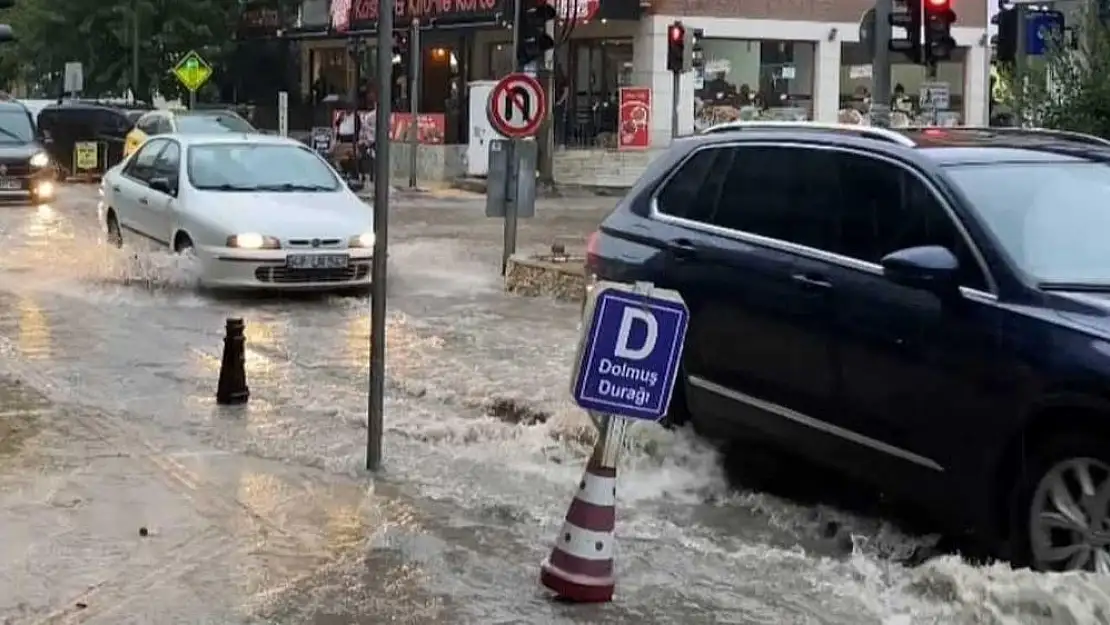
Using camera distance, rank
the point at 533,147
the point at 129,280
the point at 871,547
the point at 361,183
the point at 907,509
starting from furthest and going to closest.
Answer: the point at 361,183 → the point at 533,147 → the point at 129,280 → the point at 907,509 → the point at 871,547

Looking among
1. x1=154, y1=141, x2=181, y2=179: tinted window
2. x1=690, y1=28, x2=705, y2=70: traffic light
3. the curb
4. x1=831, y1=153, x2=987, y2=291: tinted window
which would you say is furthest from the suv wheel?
x1=690, y1=28, x2=705, y2=70: traffic light

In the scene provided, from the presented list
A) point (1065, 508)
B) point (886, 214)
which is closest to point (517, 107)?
point (886, 214)

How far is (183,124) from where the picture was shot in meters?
27.8

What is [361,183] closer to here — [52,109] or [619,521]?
[52,109]

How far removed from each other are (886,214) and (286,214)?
888 cm

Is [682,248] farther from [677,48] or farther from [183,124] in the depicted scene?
[677,48]

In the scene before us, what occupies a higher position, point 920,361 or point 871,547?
point 920,361

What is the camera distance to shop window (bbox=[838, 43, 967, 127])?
1582 inches

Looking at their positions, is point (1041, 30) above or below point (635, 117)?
above

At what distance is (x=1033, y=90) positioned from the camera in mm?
12109

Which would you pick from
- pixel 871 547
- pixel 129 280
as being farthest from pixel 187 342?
pixel 871 547

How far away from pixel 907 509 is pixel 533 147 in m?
10.8

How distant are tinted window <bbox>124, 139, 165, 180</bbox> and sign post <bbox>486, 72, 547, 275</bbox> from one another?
11.1 feet

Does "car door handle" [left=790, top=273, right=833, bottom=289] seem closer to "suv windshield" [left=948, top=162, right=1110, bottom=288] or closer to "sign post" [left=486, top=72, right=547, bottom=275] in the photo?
"suv windshield" [left=948, top=162, right=1110, bottom=288]
